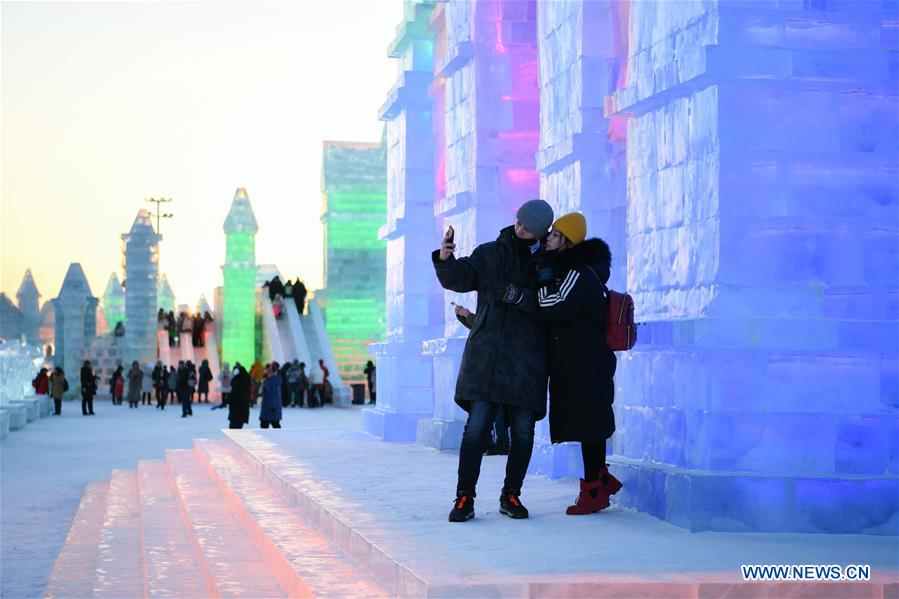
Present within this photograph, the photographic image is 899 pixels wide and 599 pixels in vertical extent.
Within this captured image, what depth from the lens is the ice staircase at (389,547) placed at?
4.77 meters

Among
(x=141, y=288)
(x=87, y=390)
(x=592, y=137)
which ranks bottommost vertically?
(x=87, y=390)

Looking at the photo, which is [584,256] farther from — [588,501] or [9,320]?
[9,320]

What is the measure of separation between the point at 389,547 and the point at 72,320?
144 ft

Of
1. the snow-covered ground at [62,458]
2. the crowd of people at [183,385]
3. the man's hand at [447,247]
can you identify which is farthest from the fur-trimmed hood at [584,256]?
the crowd of people at [183,385]

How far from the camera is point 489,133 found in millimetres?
11812

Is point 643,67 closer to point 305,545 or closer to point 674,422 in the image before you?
point 674,422

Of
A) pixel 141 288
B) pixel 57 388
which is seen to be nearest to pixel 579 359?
pixel 57 388

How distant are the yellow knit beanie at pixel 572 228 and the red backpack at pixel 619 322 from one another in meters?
0.17

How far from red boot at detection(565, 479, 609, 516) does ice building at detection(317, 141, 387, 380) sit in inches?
1594

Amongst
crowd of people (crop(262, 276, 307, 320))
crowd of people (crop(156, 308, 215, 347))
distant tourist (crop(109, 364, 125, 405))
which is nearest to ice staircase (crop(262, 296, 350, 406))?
crowd of people (crop(262, 276, 307, 320))

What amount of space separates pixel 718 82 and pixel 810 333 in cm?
140

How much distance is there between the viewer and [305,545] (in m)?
6.36

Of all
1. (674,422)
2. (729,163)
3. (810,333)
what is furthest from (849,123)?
(674,422)

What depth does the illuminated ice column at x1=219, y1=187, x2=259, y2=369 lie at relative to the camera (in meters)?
42.9
